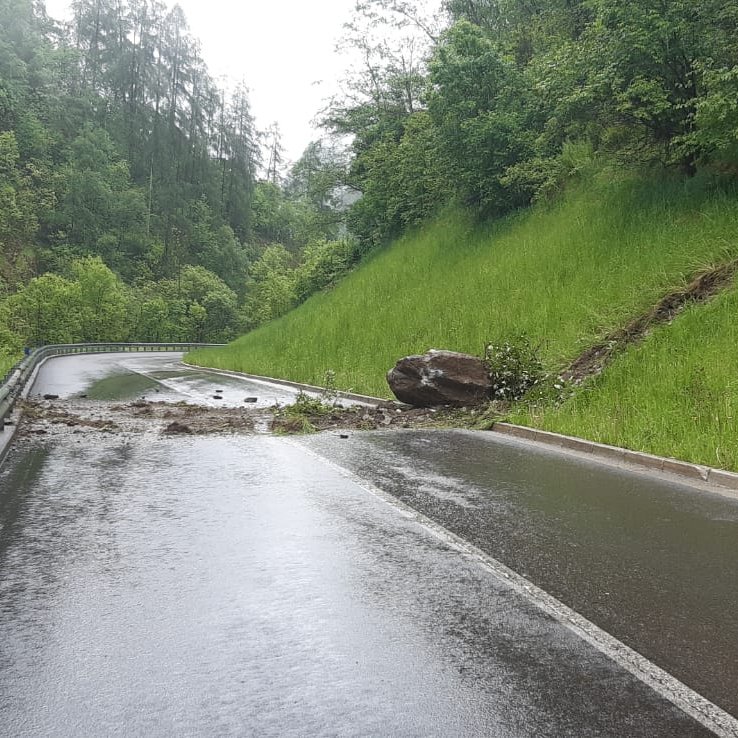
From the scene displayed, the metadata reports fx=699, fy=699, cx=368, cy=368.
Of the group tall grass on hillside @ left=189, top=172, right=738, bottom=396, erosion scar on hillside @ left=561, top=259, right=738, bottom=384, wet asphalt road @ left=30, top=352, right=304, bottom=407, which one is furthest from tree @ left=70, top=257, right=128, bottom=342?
erosion scar on hillside @ left=561, top=259, right=738, bottom=384

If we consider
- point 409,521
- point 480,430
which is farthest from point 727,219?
point 409,521

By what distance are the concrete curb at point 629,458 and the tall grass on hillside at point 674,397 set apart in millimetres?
234

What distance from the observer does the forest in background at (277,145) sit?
19188 millimetres

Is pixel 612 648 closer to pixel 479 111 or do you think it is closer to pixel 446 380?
pixel 446 380

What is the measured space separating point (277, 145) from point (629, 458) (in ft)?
420

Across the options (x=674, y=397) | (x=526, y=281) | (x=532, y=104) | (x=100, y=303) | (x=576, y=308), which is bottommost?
(x=674, y=397)

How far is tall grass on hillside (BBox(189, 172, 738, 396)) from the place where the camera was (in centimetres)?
1714

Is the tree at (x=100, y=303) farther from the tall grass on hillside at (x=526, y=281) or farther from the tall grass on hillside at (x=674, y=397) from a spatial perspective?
the tall grass on hillside at (x=674, y=397)

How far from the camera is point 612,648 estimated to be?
370 cm

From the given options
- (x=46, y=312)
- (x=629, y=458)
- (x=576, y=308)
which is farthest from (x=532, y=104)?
(x=46, y=312)

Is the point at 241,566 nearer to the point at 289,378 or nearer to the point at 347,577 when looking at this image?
the point at 347,577

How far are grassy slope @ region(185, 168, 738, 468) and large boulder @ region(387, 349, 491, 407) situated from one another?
2.15 metres

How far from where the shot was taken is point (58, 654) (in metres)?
3.61

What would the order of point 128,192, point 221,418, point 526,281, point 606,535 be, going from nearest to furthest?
1. point 606,535
2. point 221,418
3. point 526,281
4. point 128,192
